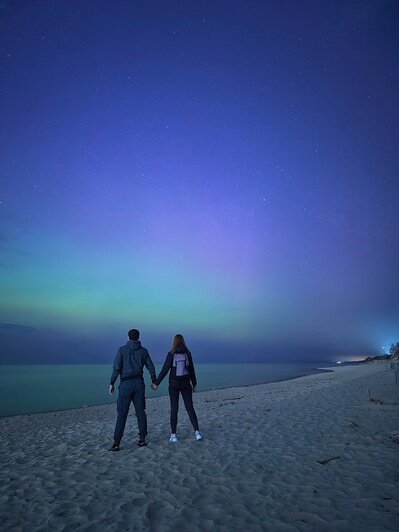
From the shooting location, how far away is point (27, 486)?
224 inches

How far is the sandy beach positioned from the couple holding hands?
24.5 inches

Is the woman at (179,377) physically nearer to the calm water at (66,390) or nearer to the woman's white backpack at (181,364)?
the woman's white backpack at (181,364)

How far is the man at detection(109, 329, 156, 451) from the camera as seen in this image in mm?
7490

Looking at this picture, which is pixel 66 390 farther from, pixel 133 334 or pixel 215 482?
pixel 215 482

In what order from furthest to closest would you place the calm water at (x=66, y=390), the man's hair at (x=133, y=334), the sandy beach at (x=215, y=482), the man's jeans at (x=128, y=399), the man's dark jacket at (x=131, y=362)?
the calm water at (x=66, y=390) → the man's hair at (x=133, y=334) → the man's dark jacket at (x=131, y=362) → the man's jeans at (x=128, y=399) → the sandy beach at (x=215, y=482)

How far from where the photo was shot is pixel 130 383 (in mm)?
7578

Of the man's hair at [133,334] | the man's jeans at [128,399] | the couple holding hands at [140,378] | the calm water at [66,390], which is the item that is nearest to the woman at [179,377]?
the couple holding hands at [140,378]

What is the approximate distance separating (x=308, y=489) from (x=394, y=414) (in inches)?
300

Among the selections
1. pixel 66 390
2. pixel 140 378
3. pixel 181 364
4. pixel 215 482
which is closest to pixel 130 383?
pixel 140 378

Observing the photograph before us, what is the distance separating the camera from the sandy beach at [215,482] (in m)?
4.20

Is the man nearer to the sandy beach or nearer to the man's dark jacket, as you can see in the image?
the man's dark jacket

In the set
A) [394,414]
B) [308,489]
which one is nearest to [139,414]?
[308,489]

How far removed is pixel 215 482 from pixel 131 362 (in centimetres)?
332

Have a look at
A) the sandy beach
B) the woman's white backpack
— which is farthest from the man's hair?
the sandy beach
